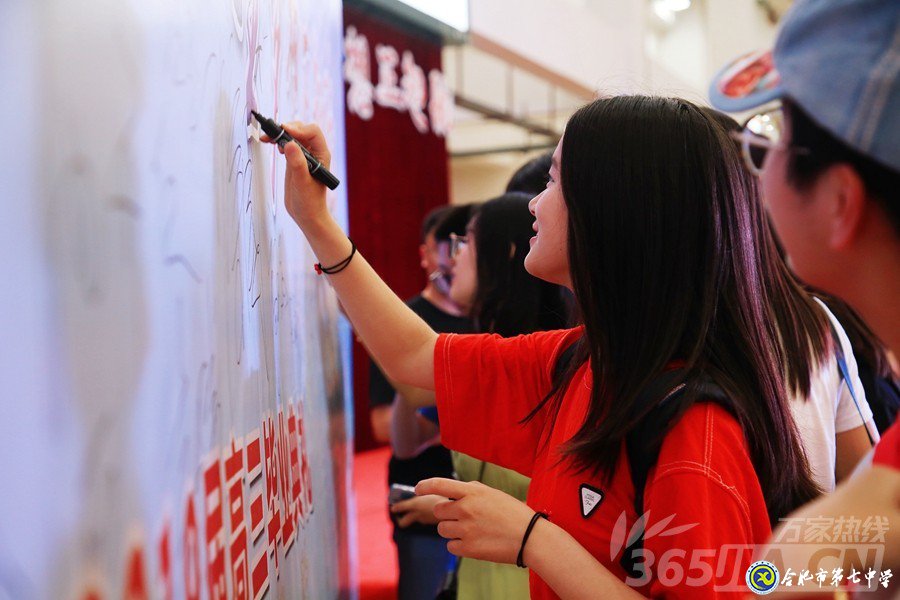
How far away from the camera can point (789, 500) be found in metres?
0.77

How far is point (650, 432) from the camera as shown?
2.30 feet

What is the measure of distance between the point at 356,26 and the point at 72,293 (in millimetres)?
4221

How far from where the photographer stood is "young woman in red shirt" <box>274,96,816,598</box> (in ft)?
2.18

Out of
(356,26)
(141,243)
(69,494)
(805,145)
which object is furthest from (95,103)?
(356,26)

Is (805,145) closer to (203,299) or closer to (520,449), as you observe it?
(203,299)

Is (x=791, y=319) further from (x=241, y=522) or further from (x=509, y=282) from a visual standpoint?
(x=241, y=522)

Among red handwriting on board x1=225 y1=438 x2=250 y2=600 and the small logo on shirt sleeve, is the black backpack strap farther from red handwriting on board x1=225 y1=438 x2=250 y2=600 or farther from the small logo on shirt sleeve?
red handwriting on board x1=225 y1=438 x2=250 y2=600

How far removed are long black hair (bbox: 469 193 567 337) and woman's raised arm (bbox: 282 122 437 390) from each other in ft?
1.12

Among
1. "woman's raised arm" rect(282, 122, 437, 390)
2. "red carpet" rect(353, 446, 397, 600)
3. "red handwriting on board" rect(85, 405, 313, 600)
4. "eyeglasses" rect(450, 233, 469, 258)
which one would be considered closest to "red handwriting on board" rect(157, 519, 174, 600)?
"red handwriting on board" rect(85, 405, 313, 600)

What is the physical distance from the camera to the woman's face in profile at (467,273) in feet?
4.63

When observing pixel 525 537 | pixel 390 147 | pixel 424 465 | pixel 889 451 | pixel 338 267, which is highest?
pixel 390 147

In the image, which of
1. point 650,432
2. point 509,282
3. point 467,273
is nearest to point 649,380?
point 650,432

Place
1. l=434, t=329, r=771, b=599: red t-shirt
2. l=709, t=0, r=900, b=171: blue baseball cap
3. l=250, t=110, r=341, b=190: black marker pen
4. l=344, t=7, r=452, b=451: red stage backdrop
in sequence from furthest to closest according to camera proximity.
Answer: l=344, t=7, r=452, b=451: red stage backdrop, l=250, t=110, r=341, b=190: black marker pen, l=434, t=329, r=771, b=599: red t-shirt, l=709, t=0, r=900, b=171: blue baseball cap

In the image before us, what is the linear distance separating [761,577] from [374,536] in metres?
2.37
